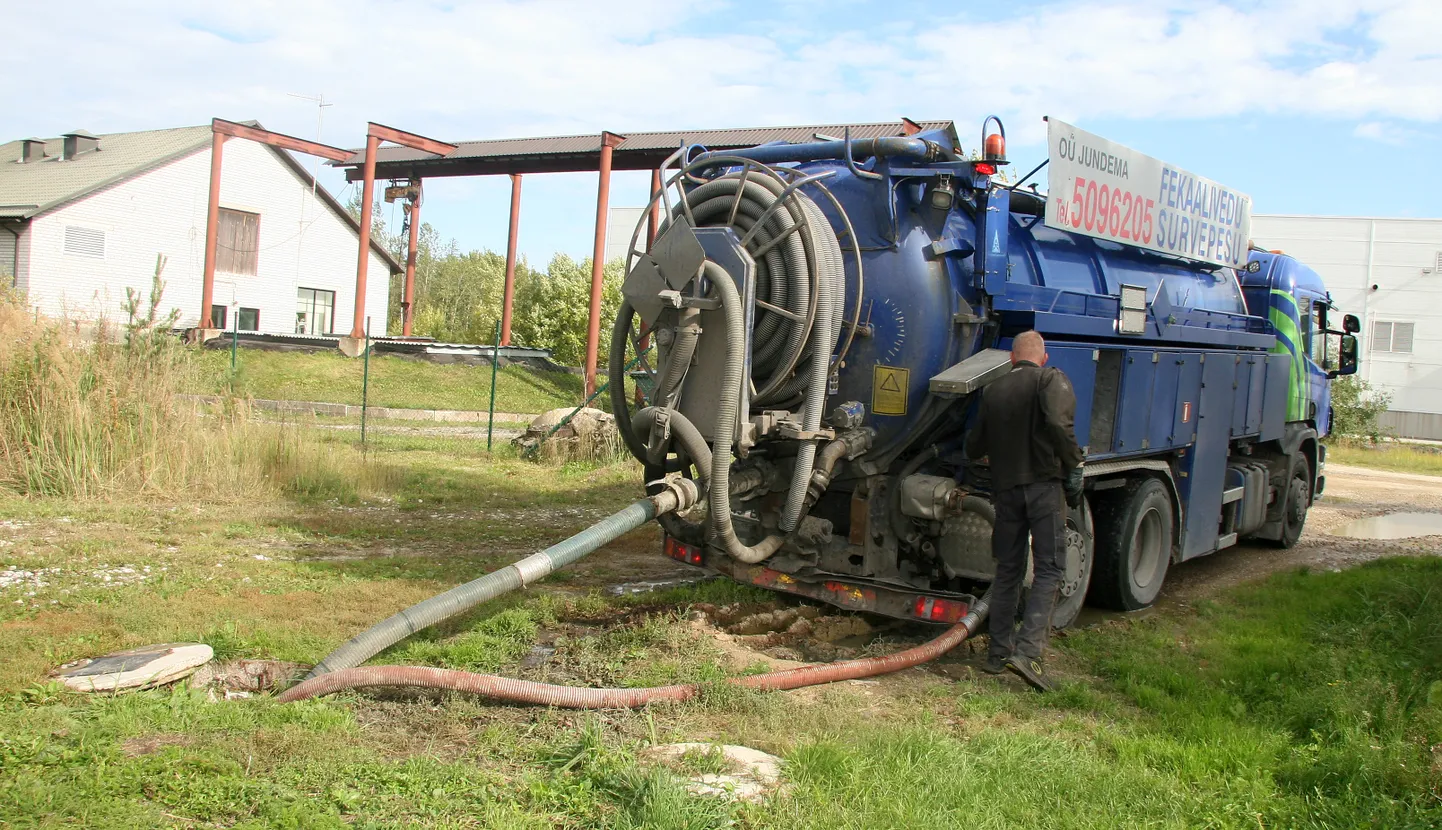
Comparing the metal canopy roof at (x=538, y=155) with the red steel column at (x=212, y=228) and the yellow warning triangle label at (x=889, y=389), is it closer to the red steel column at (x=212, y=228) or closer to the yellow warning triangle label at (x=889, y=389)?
the red steel column at (x=212, y=228)

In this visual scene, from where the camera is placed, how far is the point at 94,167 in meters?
34.9

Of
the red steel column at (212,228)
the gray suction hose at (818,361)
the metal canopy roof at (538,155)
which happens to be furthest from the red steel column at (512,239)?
the gray suction hose at (818,361)

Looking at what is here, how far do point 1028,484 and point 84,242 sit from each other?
33.7m

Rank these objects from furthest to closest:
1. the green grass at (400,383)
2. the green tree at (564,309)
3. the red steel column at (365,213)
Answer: the green tree at (564,309)
the red steel column at (365,213)
the green grass at (400,383)

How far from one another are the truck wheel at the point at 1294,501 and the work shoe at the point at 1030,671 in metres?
6.78

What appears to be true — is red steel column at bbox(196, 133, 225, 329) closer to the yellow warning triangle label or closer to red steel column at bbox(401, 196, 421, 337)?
A: red steel column at bbox(401, 196, 421, 337)

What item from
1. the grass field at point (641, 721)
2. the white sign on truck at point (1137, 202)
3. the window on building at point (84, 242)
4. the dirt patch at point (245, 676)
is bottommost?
the dirt patch at point (245, 676)

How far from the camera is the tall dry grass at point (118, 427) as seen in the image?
9.75 metres

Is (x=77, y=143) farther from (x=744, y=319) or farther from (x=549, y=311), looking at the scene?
(x=744, y=319)

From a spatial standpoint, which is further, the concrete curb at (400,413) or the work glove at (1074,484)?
the concrete curb at (400,413)

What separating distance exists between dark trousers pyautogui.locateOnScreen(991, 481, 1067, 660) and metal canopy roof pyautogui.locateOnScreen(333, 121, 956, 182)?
17.8 m

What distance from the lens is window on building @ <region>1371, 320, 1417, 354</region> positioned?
134ft

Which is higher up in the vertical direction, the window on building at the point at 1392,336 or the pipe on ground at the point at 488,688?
the window on building at the point at 1392,336

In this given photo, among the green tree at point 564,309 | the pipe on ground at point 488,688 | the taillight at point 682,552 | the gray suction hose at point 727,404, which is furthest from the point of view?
the green tree at point 564,309
